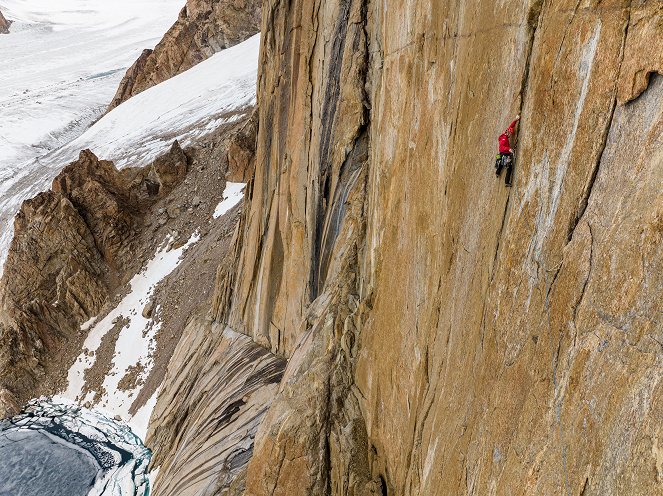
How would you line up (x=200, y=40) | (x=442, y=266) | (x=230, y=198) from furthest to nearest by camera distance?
(x=200, y=40) < (x=230, y=198) < (x=442, y=266)

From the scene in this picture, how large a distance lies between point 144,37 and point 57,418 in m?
106

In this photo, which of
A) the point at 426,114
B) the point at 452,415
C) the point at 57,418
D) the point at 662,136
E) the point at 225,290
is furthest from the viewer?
the point at 57,418

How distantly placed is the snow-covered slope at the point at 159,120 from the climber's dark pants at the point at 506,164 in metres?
36.4

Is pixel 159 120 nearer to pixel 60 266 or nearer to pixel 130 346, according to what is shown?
pixel 60 266

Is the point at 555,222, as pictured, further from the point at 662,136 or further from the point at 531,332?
the point at 662,136

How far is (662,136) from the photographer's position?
3.39 m

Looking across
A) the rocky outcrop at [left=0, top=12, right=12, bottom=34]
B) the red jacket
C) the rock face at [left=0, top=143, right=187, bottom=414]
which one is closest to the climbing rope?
the red jacket

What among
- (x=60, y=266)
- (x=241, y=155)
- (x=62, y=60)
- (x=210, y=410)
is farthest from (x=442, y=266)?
(x=62, y=60)

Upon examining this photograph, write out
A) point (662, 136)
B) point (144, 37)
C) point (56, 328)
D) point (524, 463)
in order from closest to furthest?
point (662, 136)
point (524, 463)
point (56, 328)
point (144, 37)

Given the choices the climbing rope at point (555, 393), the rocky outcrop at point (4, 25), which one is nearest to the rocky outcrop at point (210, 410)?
the climbing rope at point (555, 393)

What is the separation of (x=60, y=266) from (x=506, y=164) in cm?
3118

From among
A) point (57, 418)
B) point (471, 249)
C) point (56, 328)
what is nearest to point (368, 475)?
point (471, 249)

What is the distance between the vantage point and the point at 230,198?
31391 millimetres

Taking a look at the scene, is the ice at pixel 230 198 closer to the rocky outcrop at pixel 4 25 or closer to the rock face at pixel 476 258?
the rock face at pixel 476 258
